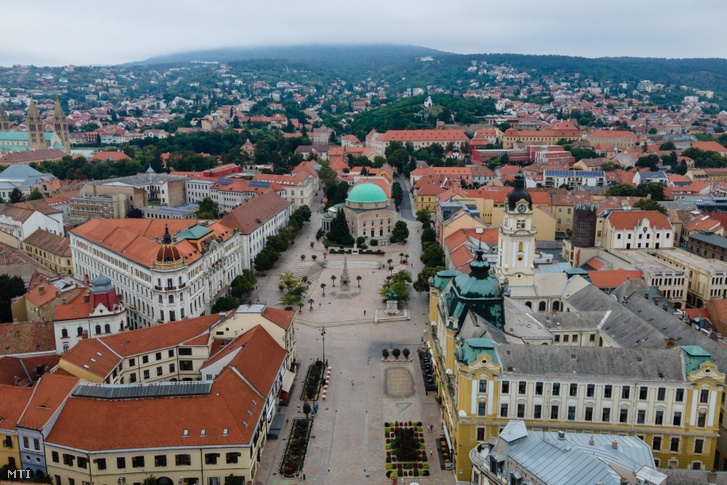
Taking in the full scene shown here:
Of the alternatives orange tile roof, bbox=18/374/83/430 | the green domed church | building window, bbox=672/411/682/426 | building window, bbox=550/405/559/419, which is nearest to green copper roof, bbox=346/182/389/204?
the green domed church

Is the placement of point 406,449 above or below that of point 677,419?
below

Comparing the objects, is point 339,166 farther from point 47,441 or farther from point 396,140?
point 47,441

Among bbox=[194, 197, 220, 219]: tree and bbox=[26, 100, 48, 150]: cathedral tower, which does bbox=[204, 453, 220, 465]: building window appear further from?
bbox=[26, 100, 48, 150]: cathedral tower

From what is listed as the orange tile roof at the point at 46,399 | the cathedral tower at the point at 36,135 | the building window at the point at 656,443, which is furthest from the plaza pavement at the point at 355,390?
the cathedral tower at the point at 36,135

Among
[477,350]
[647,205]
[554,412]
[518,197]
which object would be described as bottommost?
[554,412]

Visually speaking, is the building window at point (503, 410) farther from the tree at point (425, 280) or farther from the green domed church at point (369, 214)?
the green domed church at point (369, 214)

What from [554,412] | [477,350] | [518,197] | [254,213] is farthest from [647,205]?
[477,350]

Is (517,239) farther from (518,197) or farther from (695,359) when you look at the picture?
(695,359)
